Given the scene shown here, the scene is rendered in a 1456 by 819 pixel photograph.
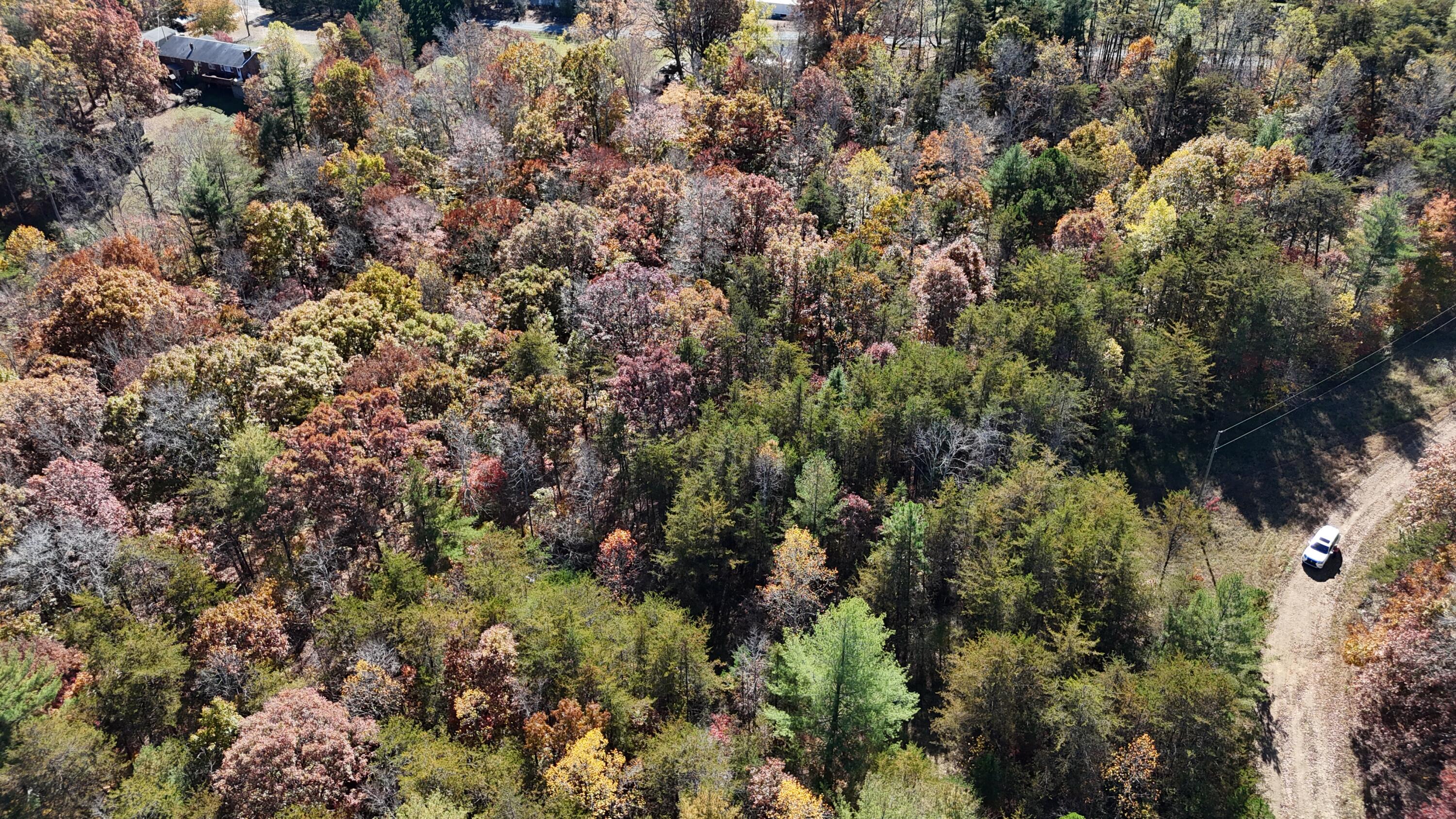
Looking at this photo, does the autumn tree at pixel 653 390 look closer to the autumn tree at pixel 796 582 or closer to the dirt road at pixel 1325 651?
the autumn tree at pixel 796 582

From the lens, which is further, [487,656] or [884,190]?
[884,190]

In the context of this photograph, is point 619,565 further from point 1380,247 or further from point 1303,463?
point 1380,247

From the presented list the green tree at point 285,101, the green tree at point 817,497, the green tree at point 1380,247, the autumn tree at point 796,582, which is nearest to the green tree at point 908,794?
the autumn tree at point 796,582

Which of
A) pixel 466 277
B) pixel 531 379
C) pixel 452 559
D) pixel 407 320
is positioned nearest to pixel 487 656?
pixel 452 559

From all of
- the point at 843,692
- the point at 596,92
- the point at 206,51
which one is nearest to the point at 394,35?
the point at 206,51

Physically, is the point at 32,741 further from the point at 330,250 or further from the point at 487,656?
the point at 330,250

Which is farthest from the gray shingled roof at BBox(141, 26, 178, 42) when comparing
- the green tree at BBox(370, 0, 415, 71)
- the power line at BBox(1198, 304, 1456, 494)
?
the power line at BBox(1198, 304, 1456, 494)

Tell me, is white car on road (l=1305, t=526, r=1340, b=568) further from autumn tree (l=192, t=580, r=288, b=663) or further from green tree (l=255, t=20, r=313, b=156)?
green tree (l=255, t=20, r=313, b=156)

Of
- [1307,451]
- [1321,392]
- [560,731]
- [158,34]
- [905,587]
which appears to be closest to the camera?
[560,731]
